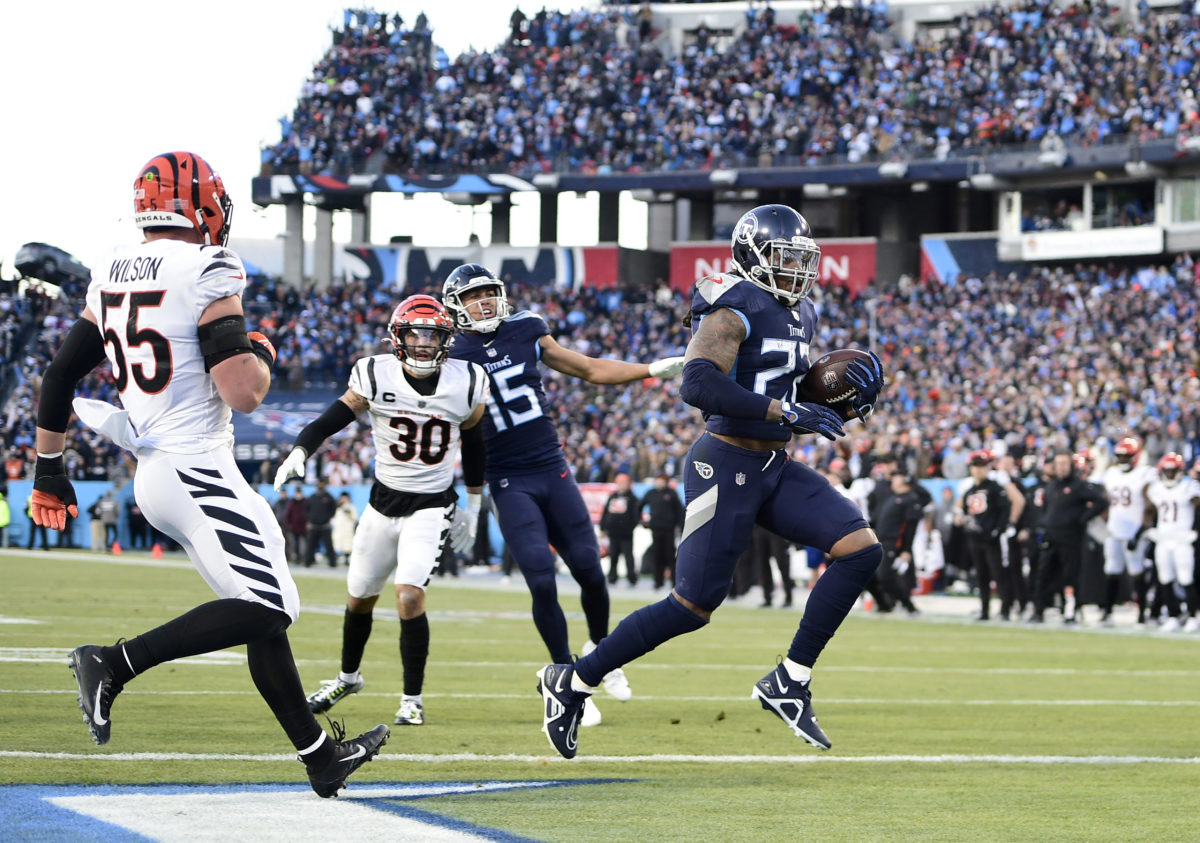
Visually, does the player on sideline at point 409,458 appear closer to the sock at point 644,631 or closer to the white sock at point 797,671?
the sock at point 644,631

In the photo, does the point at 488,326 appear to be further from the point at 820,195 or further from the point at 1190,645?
the point at 820,195

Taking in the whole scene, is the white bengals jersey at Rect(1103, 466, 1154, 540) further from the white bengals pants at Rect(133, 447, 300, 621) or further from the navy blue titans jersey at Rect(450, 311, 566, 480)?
the white bengals pants at Rect(133, 447, 300, 621)

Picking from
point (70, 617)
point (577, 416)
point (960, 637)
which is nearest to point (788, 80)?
point (577, 416)

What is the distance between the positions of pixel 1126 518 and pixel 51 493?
13950 mm

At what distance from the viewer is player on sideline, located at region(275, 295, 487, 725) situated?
25.1 ft

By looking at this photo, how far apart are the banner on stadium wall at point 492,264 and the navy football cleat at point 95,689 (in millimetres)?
38605

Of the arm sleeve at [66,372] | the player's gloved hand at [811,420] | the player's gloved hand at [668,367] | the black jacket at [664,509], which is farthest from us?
the black jacket at [664,509]

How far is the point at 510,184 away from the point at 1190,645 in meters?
31.1

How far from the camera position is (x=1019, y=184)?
127 feet

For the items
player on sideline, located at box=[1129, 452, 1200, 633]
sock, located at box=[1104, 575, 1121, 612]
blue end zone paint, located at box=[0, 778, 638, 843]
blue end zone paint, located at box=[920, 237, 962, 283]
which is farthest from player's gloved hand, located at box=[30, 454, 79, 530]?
blue end zone paint, located at box=[920, 237, 962, 283]

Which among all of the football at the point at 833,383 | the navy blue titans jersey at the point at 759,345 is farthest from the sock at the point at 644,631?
the football at the point at 833,383

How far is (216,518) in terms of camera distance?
486 centimetres

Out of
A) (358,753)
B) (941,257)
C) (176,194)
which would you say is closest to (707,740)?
(358,753)

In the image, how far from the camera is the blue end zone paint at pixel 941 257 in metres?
39.8
